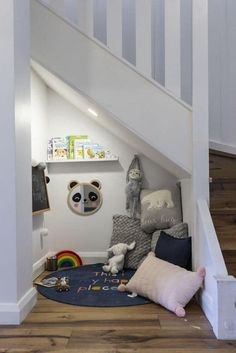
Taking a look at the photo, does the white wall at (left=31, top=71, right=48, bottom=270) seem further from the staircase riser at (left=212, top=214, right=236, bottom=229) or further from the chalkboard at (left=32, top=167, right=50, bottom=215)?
the staircase riser at (left=212, top=214, right=236, bottom=229)

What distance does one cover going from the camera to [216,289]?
1631 mm

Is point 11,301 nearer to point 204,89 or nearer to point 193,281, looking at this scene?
point 193,281

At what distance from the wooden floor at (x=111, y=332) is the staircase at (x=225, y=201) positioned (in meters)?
0.39

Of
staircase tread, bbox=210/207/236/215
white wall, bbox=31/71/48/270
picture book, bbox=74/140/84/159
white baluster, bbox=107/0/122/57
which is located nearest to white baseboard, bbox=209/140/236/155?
staircase tread, bbox=210/207/236/215

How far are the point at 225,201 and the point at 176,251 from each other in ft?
1.64

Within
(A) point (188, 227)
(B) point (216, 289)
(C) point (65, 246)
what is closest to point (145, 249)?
(A) point (188, 227)

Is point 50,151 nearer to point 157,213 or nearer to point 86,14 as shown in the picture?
point 157,213

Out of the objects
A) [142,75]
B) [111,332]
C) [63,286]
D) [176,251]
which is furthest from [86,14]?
[111,332]

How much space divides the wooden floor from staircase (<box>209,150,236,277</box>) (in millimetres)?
394

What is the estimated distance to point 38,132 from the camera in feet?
9.75

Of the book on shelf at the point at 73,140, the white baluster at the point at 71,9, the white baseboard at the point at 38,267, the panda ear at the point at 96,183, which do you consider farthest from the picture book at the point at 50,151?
the white baluster at the point at 71,9

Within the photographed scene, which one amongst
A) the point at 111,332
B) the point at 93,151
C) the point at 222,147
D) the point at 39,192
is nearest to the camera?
the point at 111,332

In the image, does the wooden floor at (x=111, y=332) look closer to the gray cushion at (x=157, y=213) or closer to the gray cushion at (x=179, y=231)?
the gray cushion at (x=179, y=231)

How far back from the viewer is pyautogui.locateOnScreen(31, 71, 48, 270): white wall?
111 inches
